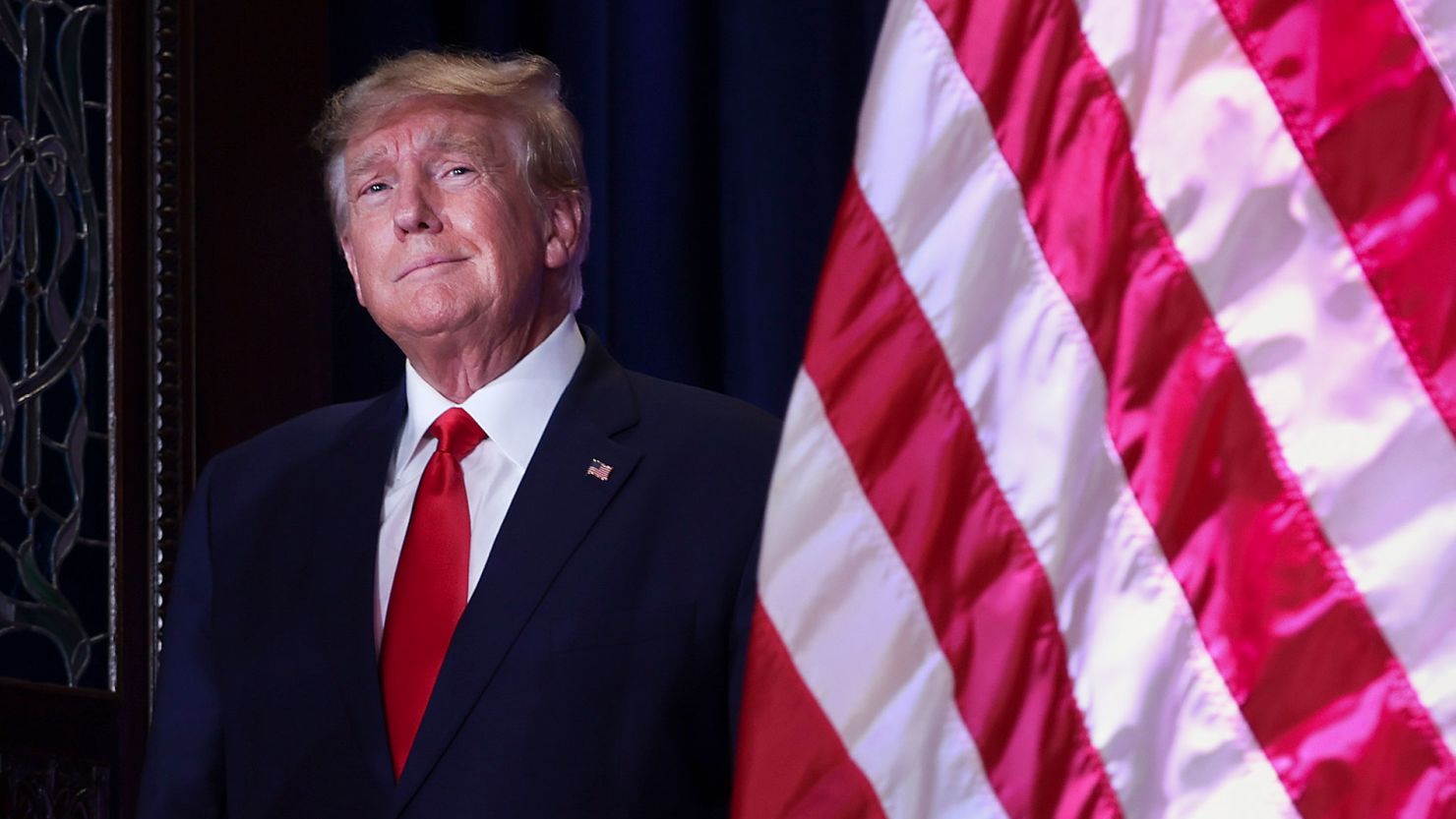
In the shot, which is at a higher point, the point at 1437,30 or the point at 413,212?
the point at 1437,30

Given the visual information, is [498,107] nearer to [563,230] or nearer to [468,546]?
[563,230]

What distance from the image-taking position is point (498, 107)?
1.84m

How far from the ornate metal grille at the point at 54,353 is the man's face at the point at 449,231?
83 cm

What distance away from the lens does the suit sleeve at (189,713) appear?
Answer: 1.74 metres

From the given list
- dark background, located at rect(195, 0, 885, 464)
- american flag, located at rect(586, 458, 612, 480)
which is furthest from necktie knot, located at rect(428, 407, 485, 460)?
dark background, located at rect(195, 0, 885, 464)

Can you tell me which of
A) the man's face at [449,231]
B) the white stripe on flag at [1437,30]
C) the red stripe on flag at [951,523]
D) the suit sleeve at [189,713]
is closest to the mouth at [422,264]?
the man's face at [449,231]

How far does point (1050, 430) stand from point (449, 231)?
0.84m

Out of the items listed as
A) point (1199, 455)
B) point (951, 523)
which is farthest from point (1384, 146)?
point (951, 523)

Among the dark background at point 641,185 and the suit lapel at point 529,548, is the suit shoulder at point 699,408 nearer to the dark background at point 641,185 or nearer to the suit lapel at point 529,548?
the suit lapel at point 529,548

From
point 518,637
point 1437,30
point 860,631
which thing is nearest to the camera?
point 1437,30

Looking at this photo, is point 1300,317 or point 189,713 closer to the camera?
point 1300,317

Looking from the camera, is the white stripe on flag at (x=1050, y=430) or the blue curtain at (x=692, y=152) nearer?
the white stripe on flag at (x=1050, y=430)

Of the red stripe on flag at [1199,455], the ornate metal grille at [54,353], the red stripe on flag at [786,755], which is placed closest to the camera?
the red stripe on flag at [1199,455]

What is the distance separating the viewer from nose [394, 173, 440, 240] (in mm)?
1759
